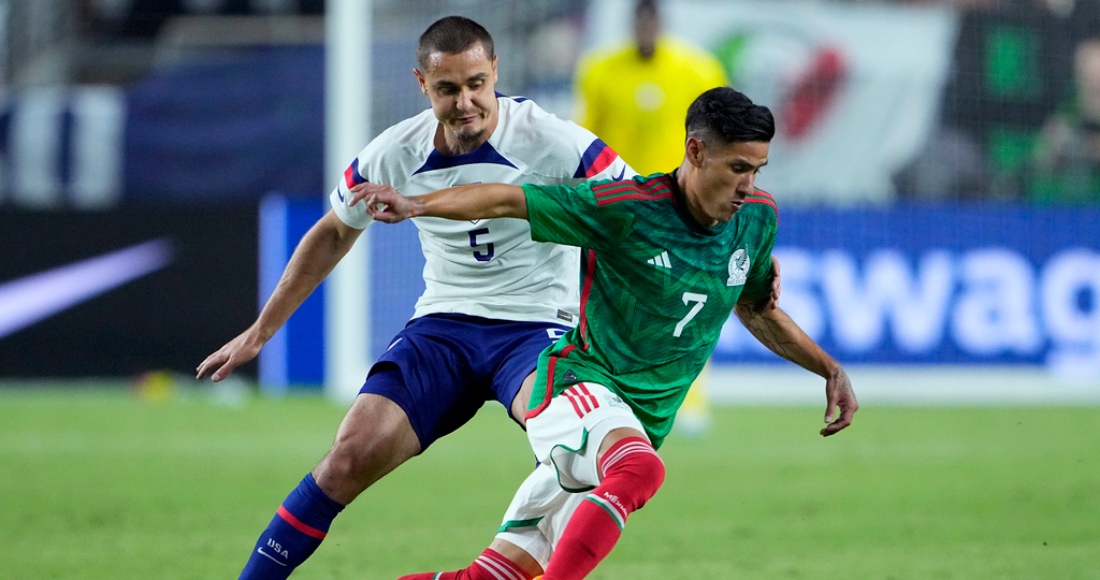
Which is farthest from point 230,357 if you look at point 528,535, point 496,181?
point 528,535

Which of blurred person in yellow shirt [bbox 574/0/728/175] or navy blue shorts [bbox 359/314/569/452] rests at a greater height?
blurred person in yellow shirt [bbox 574/0/728/175]

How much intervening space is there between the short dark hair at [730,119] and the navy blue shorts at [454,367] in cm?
94

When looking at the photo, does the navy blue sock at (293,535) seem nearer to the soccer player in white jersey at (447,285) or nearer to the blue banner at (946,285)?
the soccer player in white jersey at (447,285)

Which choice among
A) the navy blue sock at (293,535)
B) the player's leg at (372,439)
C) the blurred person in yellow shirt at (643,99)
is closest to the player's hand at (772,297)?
the player's leg at (372,439)

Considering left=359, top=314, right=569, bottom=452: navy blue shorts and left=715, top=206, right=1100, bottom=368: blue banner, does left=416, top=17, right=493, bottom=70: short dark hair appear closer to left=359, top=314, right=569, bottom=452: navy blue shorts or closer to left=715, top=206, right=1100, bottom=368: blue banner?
left=359, top=314, right=569, bottom=452: navy blue shorts

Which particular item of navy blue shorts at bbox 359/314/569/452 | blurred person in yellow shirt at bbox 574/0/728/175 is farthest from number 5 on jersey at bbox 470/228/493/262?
blurred person in yellow shirt at bbox 574/0/728/175

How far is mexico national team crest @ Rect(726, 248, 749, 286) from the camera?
4.19 metres

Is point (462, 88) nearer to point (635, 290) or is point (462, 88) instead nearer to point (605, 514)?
point (635, 290)

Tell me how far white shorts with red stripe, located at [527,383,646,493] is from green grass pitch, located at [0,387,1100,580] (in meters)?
1.12

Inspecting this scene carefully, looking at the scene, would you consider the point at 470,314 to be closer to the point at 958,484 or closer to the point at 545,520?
the point at 545,520

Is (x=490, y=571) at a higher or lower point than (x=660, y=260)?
lower

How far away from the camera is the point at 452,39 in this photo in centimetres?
437

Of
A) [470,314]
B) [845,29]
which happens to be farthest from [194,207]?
[470,314]

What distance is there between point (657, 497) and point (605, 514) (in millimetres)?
3473
